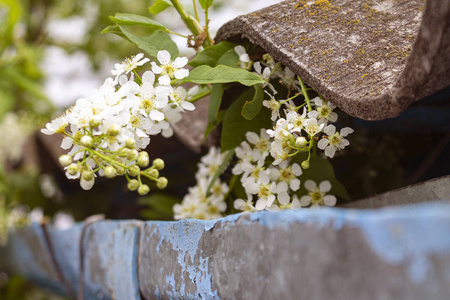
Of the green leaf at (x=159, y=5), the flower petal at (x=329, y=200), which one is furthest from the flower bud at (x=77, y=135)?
the flower petal at (x=329, y=200)

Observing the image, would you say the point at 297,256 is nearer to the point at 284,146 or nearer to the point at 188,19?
the point at 284,146

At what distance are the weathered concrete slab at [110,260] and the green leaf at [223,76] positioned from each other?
1.28 feet

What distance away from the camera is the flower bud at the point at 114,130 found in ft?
2.09

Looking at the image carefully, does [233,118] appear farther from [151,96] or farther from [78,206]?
[78,206]

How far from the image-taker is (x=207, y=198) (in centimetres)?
99

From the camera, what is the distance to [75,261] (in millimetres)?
1404

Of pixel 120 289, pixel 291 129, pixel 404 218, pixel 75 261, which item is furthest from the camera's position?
pixel 75 261

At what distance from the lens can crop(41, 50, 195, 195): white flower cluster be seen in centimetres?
66

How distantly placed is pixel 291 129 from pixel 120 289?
579 millimetres

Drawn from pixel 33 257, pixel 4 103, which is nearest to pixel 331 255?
pixel 33 257

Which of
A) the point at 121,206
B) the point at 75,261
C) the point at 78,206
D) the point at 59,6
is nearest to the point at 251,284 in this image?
the point at 75,261

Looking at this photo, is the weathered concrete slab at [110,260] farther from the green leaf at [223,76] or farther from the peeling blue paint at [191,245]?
the green leaf at [223,76]

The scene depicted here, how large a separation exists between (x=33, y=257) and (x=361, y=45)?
1.58 m

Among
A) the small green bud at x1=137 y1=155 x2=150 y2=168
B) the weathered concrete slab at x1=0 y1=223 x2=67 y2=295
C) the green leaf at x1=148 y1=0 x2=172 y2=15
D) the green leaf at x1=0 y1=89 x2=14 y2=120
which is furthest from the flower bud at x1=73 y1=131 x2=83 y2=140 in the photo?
the green leaf at x1=0 y1=89 x2=14 y2=120
